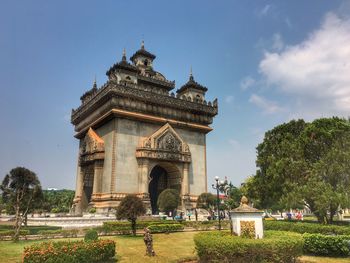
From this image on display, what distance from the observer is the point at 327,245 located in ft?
47.0

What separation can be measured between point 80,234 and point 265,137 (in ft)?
63.6

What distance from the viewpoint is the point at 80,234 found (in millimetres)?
22344

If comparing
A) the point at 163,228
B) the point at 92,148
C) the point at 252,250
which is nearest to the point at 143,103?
the point at 92,148

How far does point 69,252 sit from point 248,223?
7.22 m

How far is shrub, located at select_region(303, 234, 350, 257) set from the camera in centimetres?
1405

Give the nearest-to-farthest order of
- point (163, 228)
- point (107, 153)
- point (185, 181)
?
1. point (163, 228)
2. point (107, 153)
3. point (185, 181)

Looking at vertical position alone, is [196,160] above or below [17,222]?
above

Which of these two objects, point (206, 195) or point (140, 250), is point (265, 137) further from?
point (140, 250)

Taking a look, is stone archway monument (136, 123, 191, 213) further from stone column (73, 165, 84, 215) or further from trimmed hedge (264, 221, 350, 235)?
trimmed hedge (264, 221, 350, 235)

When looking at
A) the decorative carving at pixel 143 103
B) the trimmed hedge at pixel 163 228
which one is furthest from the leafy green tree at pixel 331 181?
the decorative carving at pixel 143 103

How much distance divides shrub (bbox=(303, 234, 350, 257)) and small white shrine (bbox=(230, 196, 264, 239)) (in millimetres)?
3255

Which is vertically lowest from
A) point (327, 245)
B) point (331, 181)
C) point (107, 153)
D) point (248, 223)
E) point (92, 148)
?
point (327, 245)

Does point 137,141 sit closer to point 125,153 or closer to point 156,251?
point 125,153

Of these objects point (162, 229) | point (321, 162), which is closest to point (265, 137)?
point (321, 162)
